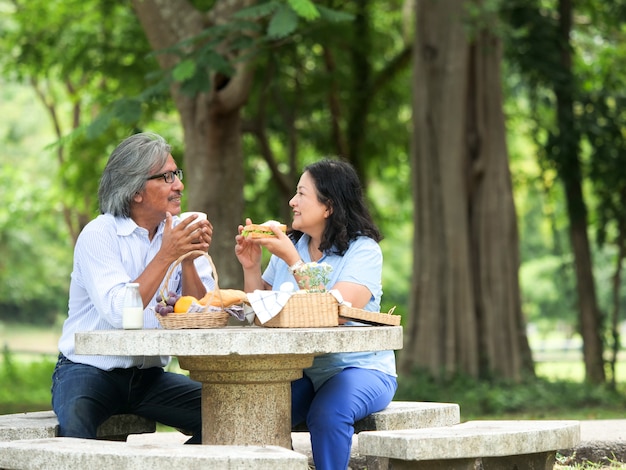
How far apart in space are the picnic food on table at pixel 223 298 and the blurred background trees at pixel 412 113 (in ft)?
11.4

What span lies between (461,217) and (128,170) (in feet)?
25.6

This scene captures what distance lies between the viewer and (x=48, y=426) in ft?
15.8

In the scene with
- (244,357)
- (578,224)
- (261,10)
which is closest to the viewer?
(244,357)

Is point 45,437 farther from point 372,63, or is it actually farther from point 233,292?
point 372,63


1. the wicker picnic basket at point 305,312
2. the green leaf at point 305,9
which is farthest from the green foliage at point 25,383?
the wicker picnic basket at point 305,312

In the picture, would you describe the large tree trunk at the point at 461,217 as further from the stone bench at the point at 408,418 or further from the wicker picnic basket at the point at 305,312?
the wicker picnic basket at the point at 305,312

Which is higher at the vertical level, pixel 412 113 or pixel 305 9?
pixel 412 113

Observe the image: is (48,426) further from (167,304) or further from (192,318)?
(192,318)

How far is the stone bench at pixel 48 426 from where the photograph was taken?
481cm

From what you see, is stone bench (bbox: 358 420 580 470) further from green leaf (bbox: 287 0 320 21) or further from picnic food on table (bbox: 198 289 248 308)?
green leaf (bbox: 287 0 320 21)

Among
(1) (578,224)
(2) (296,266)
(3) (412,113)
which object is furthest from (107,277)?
(1) (578,224)

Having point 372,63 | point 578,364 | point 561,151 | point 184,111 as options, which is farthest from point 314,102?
point 578,364

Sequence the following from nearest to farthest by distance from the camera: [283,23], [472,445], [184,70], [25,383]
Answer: [472,445] → [283,23] → [184,70] → [25,383]

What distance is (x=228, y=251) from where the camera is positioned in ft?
35.1
